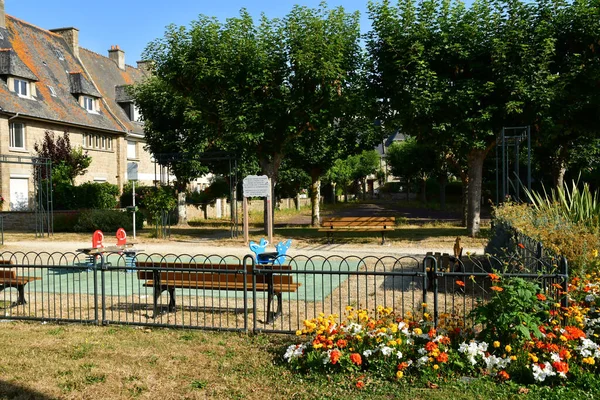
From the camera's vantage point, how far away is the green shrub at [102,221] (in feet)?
75.6

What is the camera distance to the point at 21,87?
97.7ft

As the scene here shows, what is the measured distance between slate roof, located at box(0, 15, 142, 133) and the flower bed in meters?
27.4

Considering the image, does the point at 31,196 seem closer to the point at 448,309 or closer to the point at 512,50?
the point at 512,50

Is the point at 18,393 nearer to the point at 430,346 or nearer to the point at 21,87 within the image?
the point at 430,346

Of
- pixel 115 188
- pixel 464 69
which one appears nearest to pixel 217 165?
pixel 115 188

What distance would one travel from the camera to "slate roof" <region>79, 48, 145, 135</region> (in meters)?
38.6

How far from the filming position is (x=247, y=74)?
18125 mm

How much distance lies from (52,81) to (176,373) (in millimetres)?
32102

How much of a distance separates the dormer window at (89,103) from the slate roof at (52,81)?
0.33 meters

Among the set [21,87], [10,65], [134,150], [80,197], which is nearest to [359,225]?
[80,197]

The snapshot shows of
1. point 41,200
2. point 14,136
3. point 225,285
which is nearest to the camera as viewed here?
point 225,285

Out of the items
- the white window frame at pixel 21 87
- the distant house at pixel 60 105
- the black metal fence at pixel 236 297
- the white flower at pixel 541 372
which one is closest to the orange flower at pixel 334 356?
the black metal fence at pixel 236 297

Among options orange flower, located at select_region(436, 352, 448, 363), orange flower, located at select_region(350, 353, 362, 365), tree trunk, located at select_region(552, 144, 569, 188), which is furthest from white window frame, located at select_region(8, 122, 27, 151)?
orange flower, located at select_region(436, 352, 448, 363)

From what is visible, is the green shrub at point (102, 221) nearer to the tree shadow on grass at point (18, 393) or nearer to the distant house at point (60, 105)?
the distant house at point (60, 105)
